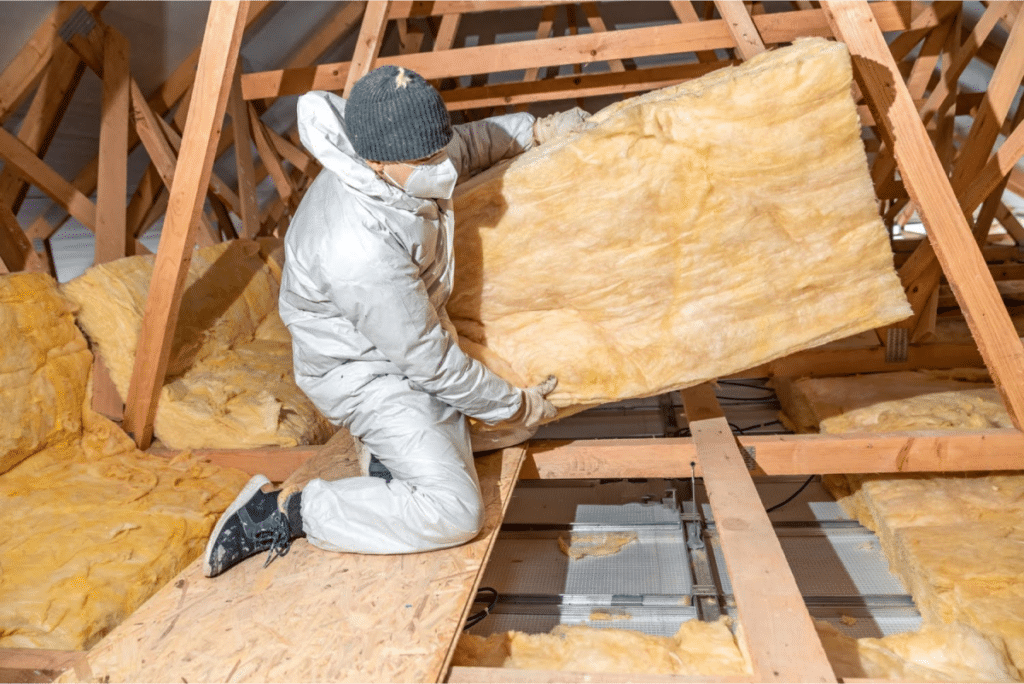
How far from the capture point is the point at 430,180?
1845 millimetres

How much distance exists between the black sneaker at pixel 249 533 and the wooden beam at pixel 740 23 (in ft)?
7.54

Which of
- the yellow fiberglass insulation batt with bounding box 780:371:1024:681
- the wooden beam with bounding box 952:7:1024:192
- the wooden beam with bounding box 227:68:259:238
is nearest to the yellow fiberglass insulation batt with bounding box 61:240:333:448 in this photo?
the wooden beam with bounding box 227:68:259:238

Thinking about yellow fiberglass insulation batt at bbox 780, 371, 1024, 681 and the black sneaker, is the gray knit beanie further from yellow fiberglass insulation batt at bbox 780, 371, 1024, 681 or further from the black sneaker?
yellow fiberglass insulation batt at bbox 780, 371, 1024, 681

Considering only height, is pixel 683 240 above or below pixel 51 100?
Answer: below

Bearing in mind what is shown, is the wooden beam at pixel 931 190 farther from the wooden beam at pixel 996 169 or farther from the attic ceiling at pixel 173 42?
the attic ceiling at pixel 173 42

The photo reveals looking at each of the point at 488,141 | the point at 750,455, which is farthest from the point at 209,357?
the point at 750,455

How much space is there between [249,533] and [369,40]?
2.00 m

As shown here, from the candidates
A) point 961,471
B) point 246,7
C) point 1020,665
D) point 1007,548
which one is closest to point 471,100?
point 246,7

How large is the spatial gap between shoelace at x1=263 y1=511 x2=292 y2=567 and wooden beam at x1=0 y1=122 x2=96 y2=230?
2374 mm

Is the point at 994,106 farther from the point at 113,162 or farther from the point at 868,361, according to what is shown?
the point at 113,162

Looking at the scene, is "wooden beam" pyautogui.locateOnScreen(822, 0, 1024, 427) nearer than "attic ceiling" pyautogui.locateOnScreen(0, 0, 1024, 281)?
Yes

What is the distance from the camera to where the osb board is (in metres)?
1.62

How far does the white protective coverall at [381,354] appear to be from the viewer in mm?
1880

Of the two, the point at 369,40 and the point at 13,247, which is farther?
the point at 13,247
